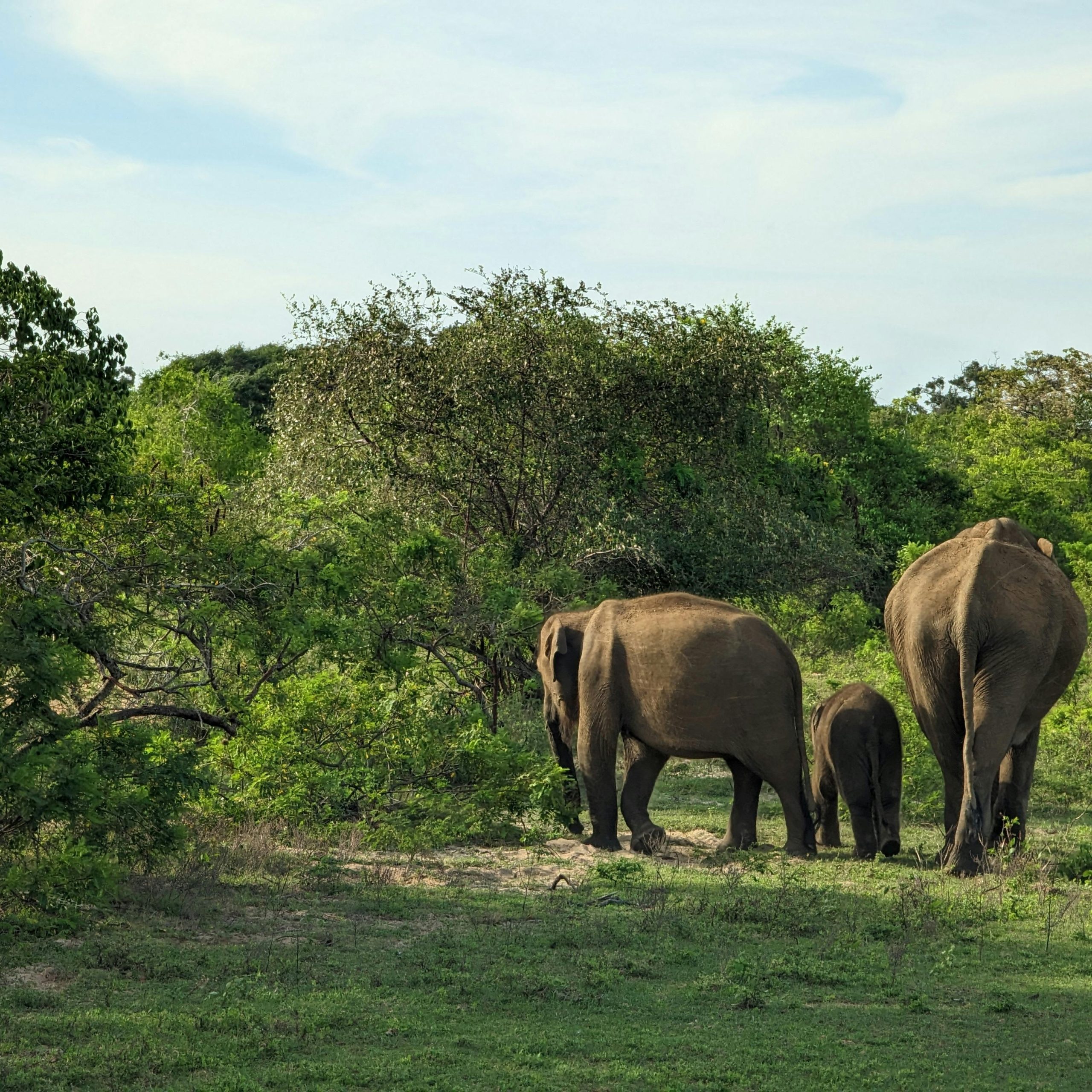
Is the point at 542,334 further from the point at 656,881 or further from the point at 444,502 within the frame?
the point at 656,881

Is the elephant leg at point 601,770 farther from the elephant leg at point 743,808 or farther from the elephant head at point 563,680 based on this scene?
the elephant leg at point 743,808

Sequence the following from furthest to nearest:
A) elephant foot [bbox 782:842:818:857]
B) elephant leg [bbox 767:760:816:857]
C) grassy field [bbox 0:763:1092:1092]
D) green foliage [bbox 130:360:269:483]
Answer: green foliage [bbox 130:360:269:483] < elephant leg [bbox 767:760:816:857] < elephant foot [bbox 782:842:818:857] < grassy field [bbox 0:763:1092:1092]

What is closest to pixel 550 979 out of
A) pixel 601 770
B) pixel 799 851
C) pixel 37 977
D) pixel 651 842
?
pixel 37 977

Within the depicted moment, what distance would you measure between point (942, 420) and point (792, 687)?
40885 mm

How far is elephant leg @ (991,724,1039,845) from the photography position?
12586mm

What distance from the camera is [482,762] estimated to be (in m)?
13.0

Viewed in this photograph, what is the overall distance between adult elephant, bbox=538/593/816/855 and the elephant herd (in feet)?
0.05

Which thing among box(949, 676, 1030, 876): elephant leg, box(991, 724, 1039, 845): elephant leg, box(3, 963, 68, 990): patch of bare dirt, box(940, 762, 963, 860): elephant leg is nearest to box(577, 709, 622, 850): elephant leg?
box(940, 762, 963, 860): elephant leg

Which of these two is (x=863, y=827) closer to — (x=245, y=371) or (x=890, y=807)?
Answer: (x=890, y=807)

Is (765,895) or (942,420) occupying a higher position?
(942,420)

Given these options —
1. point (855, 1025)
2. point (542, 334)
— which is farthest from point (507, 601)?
point (855, 1025)

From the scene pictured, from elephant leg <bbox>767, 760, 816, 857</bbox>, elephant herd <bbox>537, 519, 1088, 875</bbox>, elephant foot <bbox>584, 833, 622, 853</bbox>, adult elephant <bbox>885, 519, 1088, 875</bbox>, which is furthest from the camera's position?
elephant foot <bbox>584, 833, 622, 853</bbox>

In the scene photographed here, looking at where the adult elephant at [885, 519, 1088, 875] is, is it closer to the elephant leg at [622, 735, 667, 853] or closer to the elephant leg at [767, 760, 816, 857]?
the elephant leg at [767, 760, 816, 857]

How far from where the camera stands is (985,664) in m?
12.0
